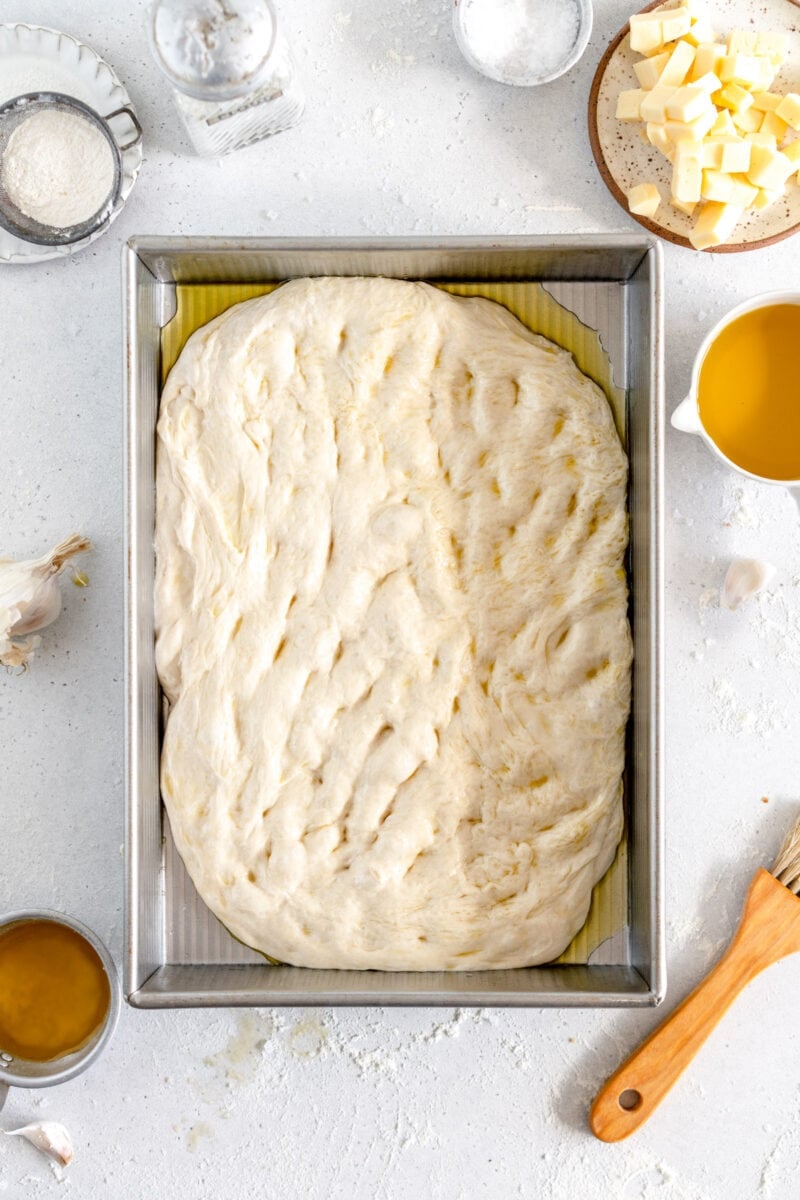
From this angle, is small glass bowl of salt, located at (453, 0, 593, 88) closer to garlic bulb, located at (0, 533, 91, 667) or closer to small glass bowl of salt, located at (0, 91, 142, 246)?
small glass bowl of salt, located at (0, 91, 142, 246)

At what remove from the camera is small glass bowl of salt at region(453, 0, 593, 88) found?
125 centimetres

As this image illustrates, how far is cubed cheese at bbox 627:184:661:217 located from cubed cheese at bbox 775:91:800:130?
16cm

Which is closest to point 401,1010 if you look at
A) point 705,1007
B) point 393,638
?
point 705,1007

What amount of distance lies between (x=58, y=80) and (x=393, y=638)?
81 centimetres

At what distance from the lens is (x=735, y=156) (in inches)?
47.0

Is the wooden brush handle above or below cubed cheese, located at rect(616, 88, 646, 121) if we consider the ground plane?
below

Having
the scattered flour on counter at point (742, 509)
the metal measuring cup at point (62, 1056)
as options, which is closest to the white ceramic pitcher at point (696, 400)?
the scattered flour on counter at point (742, 509)

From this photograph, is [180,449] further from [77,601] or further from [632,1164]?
[632,1164]

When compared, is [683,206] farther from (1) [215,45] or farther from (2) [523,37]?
(1) [215,45]

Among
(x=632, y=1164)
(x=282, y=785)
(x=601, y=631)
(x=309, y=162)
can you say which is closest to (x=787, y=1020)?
(x=632, y=1164)

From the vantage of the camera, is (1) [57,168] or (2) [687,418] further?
(1) [57,168]

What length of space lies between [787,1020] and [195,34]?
1.32 metres

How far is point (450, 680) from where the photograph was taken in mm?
1146

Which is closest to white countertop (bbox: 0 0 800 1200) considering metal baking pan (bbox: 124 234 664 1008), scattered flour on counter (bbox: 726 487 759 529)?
scattered flour on counter (bbox: 726 487 759 529)
